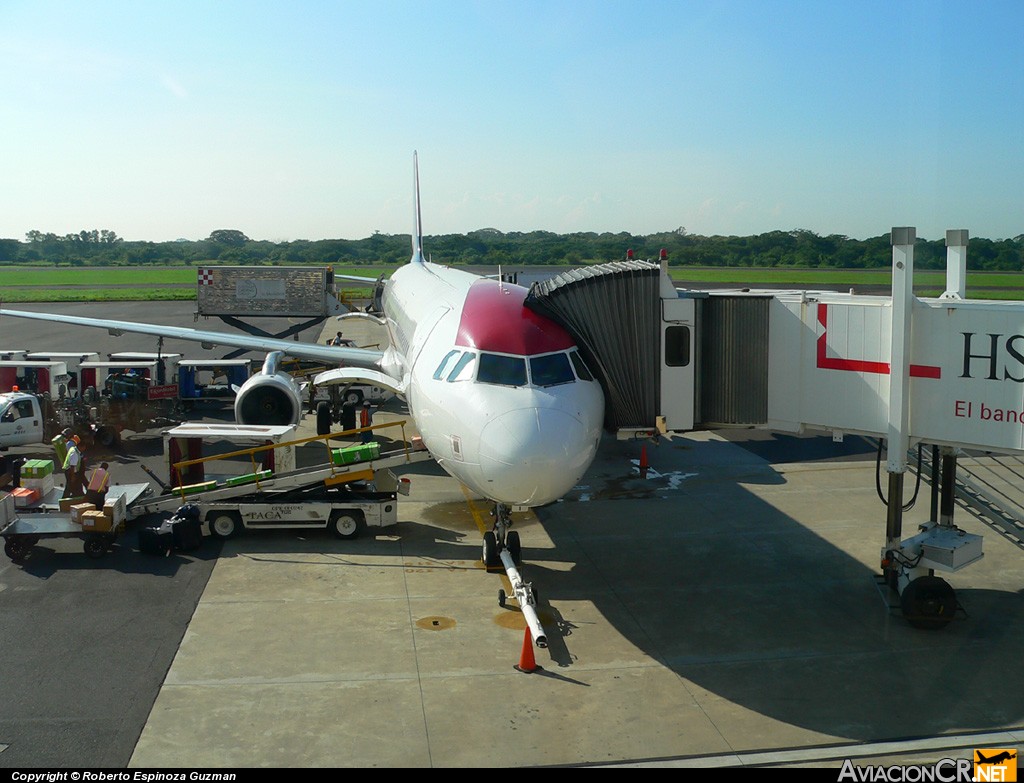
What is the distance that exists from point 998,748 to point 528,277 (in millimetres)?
21129

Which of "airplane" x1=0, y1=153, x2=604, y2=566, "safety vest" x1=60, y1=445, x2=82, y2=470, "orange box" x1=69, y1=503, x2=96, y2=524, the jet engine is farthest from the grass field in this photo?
"orange box" x1=69, y1=503, x2=96, y2=524

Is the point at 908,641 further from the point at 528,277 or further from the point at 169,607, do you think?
the point at 528,277

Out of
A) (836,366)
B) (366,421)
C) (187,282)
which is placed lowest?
(366,421)

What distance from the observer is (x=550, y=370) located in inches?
562

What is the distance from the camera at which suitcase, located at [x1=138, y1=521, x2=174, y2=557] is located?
669 inches

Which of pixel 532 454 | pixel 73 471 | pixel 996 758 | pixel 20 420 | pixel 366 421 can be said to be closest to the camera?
pixel 996 758

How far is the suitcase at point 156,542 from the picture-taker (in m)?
17.0

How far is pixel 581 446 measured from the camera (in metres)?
13.5

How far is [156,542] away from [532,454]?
7.96m

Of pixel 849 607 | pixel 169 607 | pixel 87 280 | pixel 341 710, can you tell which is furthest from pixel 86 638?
pixel 87 280

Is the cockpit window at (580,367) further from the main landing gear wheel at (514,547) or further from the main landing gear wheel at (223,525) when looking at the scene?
the main landing gear wheel at (223,525)

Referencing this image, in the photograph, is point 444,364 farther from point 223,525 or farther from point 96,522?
point 96,522

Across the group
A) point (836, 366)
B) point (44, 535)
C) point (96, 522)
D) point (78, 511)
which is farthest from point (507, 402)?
point (44, 535)

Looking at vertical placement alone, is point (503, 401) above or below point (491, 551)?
above
